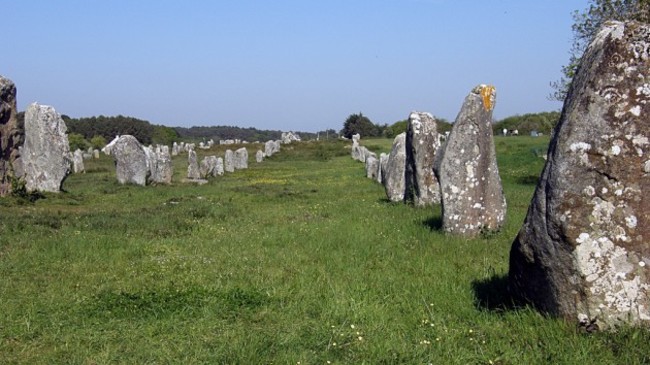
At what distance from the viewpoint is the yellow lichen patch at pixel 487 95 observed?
466 inches

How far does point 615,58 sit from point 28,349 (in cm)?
584

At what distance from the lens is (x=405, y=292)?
7.18 meters

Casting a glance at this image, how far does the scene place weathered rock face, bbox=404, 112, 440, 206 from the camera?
15836 millimetres

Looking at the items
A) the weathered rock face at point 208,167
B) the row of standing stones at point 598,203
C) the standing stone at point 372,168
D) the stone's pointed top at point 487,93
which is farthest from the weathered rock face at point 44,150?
the row of standing stones at point 598,203

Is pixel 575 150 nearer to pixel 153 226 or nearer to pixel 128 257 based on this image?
pixel 128 257

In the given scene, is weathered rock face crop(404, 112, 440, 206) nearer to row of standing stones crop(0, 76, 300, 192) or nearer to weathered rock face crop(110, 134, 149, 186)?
row of standing stones crop(0, 76, 300, 192)

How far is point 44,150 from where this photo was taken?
22500mm

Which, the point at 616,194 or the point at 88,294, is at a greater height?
the point at 616,194

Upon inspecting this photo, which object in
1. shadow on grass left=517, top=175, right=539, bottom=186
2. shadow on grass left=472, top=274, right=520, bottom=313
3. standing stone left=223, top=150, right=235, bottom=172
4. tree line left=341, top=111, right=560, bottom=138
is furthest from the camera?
tree line left=341, top=111, right=560, bottom=138

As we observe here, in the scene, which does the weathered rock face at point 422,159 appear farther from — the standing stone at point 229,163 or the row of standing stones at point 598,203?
the standing stone at point 229,163

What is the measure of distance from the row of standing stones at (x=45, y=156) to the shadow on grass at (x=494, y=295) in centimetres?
1580

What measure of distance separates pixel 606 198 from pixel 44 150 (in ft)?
69.6

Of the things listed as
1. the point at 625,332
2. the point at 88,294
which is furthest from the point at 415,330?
the point at 88,294

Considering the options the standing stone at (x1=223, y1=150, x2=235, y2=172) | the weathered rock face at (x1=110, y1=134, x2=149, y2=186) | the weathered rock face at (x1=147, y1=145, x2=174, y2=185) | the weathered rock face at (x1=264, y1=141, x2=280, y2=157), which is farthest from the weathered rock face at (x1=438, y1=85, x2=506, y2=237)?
the weathered rock face at (x1=264, y1=141, x2=280, y2=157)
